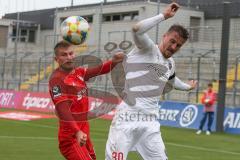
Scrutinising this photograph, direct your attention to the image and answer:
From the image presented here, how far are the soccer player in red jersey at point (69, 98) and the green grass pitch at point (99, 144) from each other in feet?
16.7

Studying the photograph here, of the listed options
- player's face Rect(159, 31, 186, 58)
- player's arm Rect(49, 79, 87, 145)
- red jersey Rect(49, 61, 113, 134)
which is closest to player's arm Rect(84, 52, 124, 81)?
red jersey Rect(49, 61, 113, 134)

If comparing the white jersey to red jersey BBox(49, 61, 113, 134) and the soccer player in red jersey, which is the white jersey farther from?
red jersey BBox(49, 61, 113, 134)

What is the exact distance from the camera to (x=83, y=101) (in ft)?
25.3

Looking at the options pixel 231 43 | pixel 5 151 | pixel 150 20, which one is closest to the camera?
pixel 150 20

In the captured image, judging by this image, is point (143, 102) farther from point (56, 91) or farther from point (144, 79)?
point (56, 91)

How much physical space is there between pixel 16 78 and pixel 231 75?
699 inches

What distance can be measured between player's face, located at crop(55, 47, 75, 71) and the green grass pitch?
529 cm

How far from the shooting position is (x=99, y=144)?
15969mm

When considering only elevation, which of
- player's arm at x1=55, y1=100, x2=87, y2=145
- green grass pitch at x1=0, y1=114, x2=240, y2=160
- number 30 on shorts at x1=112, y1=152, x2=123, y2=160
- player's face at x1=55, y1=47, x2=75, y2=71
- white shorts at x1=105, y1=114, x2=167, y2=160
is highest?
player's face at x1=55, y1=47, x2=75, y2=71

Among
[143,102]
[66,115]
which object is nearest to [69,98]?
[66,115]

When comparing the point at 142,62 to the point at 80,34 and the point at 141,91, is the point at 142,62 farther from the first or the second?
the point at 80,34

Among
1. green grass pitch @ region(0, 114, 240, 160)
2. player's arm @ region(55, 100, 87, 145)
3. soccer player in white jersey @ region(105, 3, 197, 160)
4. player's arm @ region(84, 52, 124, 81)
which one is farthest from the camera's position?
green grass pitch @ region(0, 114, 240, 160)

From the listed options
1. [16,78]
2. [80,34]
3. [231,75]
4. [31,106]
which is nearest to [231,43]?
[231,75]

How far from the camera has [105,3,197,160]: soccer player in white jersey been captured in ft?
23.6
